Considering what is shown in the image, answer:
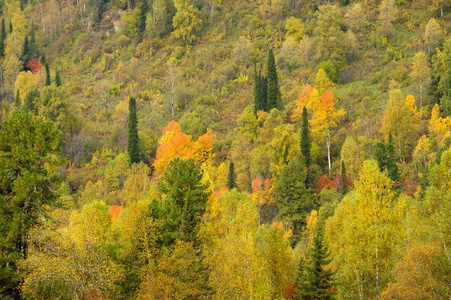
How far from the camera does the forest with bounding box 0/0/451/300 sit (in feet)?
102

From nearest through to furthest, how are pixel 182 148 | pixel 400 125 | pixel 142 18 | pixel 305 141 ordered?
pixel 400 125 < pixel 305 141 < pixel 182 148 < pixel 142 18

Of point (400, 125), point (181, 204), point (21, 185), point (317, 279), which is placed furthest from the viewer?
point (400, 125)

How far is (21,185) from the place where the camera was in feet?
99.2

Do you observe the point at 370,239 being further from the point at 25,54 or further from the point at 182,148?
the point at 25,54

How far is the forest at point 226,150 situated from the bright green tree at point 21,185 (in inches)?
4.4

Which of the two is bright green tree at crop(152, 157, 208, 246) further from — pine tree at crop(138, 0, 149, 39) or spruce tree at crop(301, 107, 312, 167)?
pine tree at crop(138, 0, 149, 39)

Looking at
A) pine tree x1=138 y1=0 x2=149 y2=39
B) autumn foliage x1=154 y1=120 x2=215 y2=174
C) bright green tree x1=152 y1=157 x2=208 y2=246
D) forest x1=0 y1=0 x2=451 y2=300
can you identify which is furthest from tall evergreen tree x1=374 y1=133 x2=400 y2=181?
pine tree x1=138 y1=0 x2=149 y2=39

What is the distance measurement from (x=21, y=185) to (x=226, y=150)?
52646 mm

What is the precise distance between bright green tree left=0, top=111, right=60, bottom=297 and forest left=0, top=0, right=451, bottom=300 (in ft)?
0.37

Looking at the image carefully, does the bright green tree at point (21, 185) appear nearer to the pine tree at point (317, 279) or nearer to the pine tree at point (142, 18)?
the pine tree at point (317, 279)

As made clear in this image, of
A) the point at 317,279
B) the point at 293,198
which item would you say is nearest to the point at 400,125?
the point at 293,198

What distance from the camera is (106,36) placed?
445ft

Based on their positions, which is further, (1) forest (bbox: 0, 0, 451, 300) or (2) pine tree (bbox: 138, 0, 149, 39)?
(2) pine tree (bbox: 138, 0, 149, 39)

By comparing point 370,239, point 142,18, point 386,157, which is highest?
point 142,18
